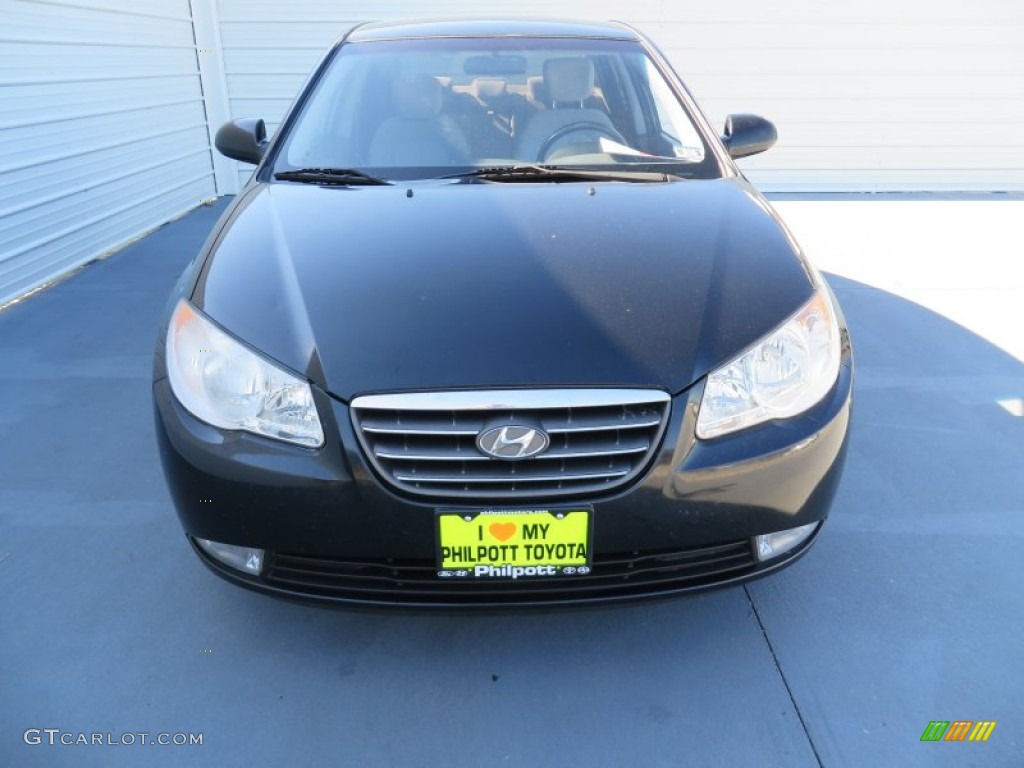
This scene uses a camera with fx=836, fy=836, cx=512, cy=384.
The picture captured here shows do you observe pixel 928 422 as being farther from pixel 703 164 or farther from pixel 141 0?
pixel 141 0

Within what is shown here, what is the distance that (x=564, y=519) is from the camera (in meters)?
1.71

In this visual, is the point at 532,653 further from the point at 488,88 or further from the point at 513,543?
the point at 488,88

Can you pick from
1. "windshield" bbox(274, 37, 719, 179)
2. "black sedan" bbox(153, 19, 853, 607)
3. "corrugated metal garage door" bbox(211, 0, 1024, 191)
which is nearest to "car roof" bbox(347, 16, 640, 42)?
"windshield" bbox(274, 37, 719, 179)

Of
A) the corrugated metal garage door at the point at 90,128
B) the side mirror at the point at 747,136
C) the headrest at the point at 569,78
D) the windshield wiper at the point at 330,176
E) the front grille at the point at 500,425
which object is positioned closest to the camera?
the front grille at the point at 500,425

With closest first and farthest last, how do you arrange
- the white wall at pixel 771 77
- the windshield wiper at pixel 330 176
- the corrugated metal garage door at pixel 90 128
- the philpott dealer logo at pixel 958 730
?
the philpott dealer logo at pixel 958 730 → the windshield wiper at pixel 330 176 → the corrugated metal garage door at pixel 90 128 → the white wall at pixel 771 77

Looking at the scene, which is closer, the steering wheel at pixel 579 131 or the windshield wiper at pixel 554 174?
the windshield wiper at pixel 554 174

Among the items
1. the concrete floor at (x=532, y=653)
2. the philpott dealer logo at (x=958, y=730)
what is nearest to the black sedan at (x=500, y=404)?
the concrete floor at (x=532, y=653)

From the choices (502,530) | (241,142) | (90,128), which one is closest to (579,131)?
(241,142)

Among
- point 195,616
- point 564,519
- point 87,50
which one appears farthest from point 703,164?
point 87,50

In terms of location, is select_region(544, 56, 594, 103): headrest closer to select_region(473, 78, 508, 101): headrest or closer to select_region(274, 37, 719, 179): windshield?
select_region(274, 37, 719, 179): windshield

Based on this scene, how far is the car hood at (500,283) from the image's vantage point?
1.77 metres

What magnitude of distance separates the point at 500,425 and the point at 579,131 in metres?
1.61

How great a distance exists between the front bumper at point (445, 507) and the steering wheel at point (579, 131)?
1.42m

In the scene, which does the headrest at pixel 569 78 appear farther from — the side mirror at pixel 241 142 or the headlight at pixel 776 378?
the headlight at pixel 776 378
